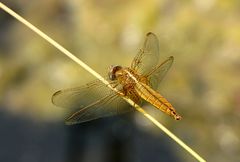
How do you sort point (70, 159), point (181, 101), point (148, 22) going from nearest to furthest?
point (70, 159), point (181, 101), point (148, 22)

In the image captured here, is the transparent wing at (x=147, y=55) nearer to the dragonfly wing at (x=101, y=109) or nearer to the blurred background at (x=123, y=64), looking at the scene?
the dragonfly wing at (x=101, y=109)

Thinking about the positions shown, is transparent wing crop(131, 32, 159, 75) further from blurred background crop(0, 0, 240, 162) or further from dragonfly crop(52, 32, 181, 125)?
blurred background crop(0, 0, 240, 162)

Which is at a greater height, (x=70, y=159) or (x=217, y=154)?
(x=70, y=159)

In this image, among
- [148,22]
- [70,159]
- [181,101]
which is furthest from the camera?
[148,22]

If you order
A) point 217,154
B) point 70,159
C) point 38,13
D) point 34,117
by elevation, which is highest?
point 38,13

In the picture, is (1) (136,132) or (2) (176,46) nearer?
(1) (136,132)

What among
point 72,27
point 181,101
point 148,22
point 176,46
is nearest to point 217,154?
point 181,101

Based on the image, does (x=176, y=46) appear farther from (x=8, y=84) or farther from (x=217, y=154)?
(x=8, y=84)

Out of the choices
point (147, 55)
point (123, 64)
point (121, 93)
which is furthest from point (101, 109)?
point (123, 64)
